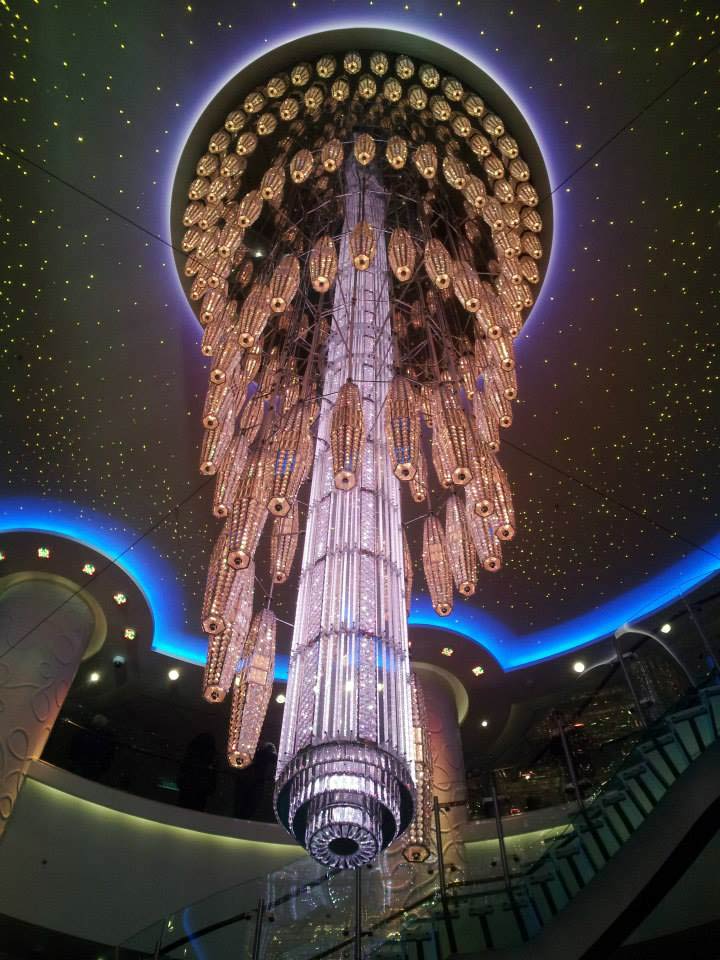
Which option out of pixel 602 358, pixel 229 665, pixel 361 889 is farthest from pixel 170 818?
pixel 602 358

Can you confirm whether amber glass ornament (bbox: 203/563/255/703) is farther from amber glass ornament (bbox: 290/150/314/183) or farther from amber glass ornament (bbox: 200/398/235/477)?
amber glass ornament (bbox: 290/150/314/183)

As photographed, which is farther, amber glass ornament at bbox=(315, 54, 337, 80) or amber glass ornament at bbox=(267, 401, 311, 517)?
amber glass ornament at bbox=(315, 54, 337, 80)

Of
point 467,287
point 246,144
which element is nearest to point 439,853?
point 467,287

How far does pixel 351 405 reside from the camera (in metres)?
3.77

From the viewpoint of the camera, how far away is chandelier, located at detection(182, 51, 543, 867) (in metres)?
2.93

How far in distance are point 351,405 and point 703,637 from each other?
11.9ft

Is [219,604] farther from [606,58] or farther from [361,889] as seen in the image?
[606,58]

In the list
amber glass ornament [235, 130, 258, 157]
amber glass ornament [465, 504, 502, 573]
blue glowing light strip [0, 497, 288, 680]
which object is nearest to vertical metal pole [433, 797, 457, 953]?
amber glass ornament [465, 504, 502, 573]

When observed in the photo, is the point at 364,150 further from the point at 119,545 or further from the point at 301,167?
the point at 119,545

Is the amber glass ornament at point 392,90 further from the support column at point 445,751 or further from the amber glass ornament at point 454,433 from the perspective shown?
the support column at point 445,751

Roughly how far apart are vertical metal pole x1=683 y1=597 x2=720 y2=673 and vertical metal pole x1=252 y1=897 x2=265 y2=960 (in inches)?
136

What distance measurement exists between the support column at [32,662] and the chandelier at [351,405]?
3.42 meters

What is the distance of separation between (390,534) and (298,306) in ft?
8.81

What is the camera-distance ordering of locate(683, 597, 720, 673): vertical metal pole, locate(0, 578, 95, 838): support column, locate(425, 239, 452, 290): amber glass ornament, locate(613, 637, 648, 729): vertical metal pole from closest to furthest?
locate(425, 239, 452, 290): amber glass ornament → locate(683, 597, 720, 673): vertical metal pole → locate(613, 637, 648, 729): vertical metal pole → locate(0, 578, 95, 838): support column
